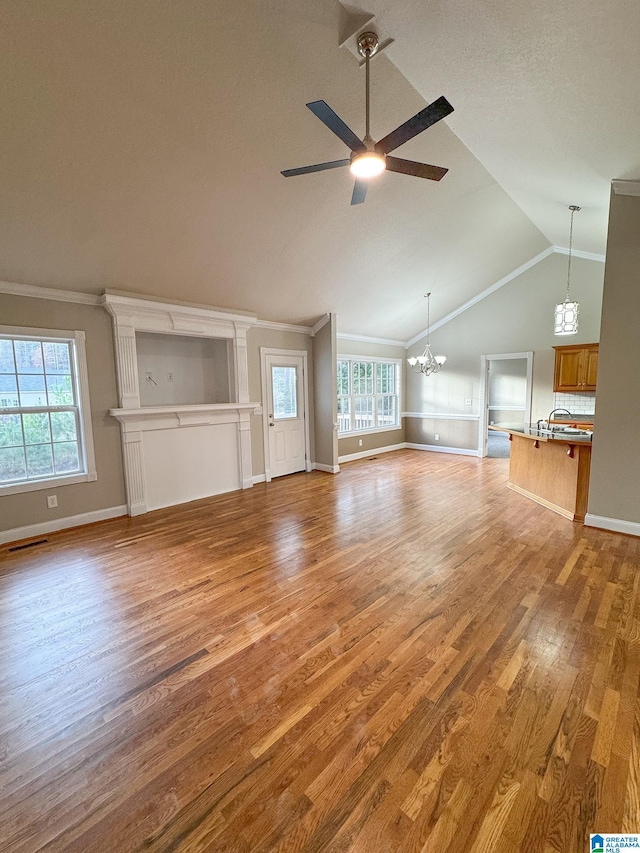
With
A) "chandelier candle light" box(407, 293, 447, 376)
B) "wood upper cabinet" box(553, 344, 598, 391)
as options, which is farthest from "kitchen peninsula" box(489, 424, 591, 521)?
"chandelier candle light" box(407, 293, 447, 376)

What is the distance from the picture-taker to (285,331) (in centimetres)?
601

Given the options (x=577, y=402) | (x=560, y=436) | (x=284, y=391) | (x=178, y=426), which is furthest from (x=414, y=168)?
(x=577, y=402)

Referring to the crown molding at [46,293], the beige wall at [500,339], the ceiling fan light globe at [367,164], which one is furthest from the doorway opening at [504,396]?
the crown molding at [46,293]

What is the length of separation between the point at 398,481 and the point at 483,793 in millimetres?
4426

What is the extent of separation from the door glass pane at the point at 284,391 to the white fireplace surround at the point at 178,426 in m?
0.50

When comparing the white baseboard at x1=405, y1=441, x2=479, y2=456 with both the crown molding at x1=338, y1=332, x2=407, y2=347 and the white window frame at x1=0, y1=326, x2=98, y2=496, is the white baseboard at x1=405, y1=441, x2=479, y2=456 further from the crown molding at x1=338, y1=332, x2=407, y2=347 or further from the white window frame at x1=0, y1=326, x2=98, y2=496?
the white window frame at x1=0, y1=326, x2=98, y2=496

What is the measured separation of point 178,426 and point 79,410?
1134 mm

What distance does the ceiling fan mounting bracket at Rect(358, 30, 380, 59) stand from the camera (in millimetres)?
2213

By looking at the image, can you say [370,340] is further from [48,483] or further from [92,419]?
[48,483]

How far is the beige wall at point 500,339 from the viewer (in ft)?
20.1

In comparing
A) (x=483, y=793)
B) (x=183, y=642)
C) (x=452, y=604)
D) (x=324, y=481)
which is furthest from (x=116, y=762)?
(x=324, y=481)

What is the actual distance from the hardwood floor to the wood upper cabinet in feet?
11.7

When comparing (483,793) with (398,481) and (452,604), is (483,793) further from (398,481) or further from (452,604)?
(398,481)

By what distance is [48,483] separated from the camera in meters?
3.85
